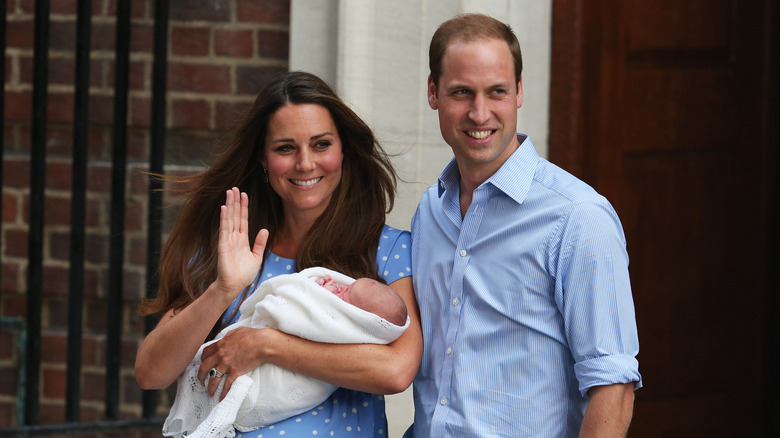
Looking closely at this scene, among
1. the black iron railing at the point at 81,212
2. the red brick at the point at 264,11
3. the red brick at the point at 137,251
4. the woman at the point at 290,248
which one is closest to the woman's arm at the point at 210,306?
the woman at the point at 290,248

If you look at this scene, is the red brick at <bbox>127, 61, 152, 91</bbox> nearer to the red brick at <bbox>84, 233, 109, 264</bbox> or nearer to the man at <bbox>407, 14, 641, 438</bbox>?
the red brick at <bbox>84, 233, 109, 264</bbox>

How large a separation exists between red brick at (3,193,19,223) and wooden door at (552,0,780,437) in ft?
6.91

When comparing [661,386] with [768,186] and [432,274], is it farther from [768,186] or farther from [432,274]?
[432,274]

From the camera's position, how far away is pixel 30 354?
138 inches

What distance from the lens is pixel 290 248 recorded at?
264 centimetres

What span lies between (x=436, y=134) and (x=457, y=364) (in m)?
1.40

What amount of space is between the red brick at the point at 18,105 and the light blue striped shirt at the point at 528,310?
6.75ft

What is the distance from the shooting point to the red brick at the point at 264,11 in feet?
11.6

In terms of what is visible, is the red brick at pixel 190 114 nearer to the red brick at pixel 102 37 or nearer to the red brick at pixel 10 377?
the red brick at pixel 102 37

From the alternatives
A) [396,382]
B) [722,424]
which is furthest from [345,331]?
[722,424]

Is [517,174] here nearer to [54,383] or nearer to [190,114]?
[190,114]

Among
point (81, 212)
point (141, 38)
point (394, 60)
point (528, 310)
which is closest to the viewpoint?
point (528, 310)

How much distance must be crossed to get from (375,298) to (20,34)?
2097 millimetres

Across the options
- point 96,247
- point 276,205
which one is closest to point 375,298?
point 276,205
